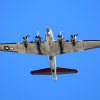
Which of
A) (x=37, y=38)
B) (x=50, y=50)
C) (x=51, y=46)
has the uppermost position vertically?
(x=37, y=38)

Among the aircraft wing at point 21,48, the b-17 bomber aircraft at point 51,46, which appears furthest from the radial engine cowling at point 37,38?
the aircraft wing at point 21,48

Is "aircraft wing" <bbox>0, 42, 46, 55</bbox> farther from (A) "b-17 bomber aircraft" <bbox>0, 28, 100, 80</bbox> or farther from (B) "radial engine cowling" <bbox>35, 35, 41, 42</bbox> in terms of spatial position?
(B) "radial engine cowling" <bbox>35, 35, 41, 42</bbox>

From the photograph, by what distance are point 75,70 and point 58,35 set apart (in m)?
8.60

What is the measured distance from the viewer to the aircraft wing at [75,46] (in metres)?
32.2

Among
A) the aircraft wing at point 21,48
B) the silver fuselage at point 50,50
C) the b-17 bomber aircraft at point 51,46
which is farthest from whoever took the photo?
the aircraft wing at point 21,48

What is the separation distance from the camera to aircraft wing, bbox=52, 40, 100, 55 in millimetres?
32250

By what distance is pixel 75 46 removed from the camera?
32.8 meters

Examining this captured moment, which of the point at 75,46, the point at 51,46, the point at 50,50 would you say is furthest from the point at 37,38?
the point at 75,46

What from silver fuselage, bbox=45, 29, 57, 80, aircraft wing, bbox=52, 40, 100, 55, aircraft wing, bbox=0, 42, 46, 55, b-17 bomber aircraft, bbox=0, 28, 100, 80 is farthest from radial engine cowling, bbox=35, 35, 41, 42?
aircraft wing, bbox=52, 40, 100, 55

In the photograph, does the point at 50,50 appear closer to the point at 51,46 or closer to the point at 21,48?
the point at 51,46

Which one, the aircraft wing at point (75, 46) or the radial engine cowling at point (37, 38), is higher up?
the radial engine cowling at point (37, 38)

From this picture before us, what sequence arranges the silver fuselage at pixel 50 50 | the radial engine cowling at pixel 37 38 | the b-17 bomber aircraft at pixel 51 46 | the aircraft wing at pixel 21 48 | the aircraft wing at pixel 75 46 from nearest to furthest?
the silver fuselage at pixel 50 50, the radial engine cowling at pixel 37 38, the b-17 bomber aircraft at pixel 51 46, the aircraft wing at pixel 75 46, the aircraft wing at pixel 21 48

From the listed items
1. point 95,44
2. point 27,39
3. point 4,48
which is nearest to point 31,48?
point 27,39

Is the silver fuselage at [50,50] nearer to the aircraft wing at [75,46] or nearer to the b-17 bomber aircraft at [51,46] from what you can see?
the b-17 bomber aircraft at [51,46]
